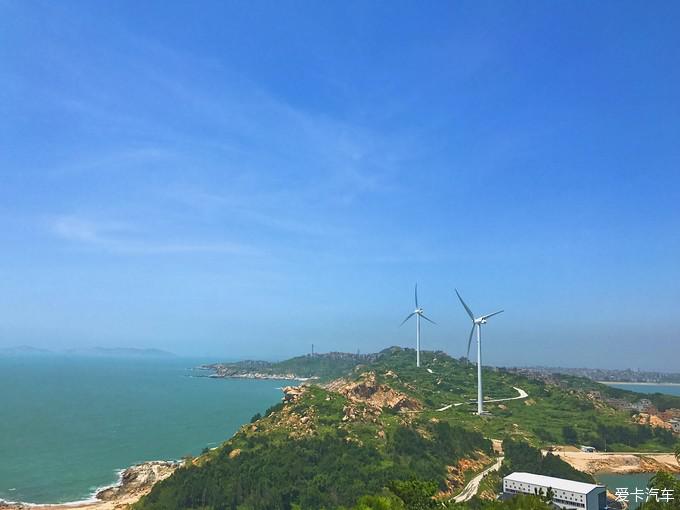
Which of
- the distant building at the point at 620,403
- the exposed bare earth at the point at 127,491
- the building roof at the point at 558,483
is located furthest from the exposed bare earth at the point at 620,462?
the exposed bare earth at the point at 127,491

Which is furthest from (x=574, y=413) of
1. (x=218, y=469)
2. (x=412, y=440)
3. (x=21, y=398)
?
(x=21, y=398)

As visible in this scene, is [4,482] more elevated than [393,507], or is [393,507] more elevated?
[393,507]

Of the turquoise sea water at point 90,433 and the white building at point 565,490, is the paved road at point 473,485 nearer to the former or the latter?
the white building at point 565,490

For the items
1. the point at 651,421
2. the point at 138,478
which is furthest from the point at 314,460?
the point at 651,421

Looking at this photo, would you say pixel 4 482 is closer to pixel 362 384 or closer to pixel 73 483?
pixel 73 483

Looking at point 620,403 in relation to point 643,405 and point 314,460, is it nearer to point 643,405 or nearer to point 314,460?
point 643,405
